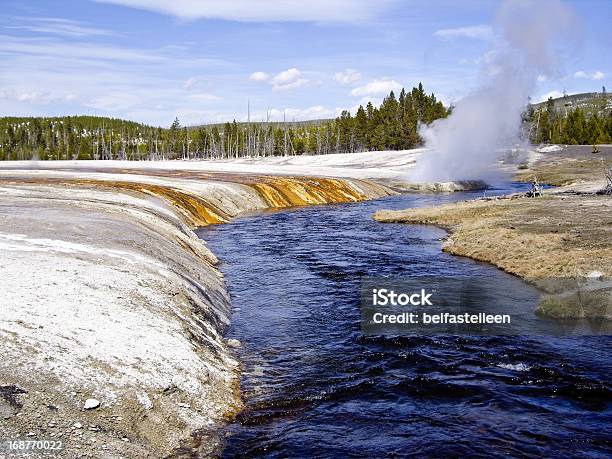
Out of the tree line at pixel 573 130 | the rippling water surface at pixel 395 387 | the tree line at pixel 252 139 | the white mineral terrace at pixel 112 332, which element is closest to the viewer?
the white mineral terrace at pixel 112 332

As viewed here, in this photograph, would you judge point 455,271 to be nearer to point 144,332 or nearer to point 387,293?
point 387,293

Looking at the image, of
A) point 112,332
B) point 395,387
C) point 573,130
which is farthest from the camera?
point 573,130

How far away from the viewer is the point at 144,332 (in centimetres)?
1177

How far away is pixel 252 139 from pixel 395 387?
159098 millimetres

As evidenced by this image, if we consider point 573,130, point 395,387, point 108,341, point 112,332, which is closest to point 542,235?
point 395,387

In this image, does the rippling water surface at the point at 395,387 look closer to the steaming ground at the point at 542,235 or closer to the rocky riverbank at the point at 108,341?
the rocky riverbank at the point at 108,341

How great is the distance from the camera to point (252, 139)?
166875mm

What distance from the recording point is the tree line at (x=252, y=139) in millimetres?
125562

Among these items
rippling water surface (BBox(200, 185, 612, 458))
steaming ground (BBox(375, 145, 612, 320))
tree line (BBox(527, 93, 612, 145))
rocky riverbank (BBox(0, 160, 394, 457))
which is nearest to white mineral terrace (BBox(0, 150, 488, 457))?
rocky riverbank (BBox(0, 160, 394, 457))

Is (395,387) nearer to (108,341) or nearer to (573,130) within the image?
(108,341)

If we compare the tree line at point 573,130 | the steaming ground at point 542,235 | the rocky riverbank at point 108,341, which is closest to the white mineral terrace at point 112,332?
the rocky riverbank at point 108,341

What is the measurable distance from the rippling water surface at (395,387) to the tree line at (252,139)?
10822 centimetres

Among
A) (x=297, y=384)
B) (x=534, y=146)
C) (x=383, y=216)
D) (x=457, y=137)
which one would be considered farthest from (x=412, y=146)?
(x=297, y=384)

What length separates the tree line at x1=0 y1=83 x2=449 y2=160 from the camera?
412 feet
